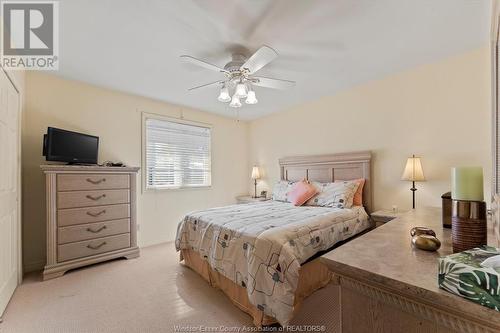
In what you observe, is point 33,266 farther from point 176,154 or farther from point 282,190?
point 282,190

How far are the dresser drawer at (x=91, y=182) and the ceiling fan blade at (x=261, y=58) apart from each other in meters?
2.21

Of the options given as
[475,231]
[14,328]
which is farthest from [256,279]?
[14,328]

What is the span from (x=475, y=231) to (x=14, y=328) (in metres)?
2.93

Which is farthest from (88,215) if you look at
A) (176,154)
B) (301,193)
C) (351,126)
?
(351,126)

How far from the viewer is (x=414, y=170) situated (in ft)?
8.97

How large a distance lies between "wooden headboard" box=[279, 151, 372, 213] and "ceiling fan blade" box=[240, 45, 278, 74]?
6.83 feet

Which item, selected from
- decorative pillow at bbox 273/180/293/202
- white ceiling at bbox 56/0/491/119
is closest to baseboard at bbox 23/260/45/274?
white ceiling at bbox 56/0/491/119

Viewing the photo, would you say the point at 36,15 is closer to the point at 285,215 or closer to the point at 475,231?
the point at 285,215

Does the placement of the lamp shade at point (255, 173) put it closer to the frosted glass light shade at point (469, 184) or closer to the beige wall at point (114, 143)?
the beige wall at point (114, 143)

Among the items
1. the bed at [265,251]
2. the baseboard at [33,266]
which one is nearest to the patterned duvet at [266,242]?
the bed at [265,251]

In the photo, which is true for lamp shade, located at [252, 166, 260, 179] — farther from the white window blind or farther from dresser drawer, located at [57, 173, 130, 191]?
dresser drawer, located at [57, 173, 130, 191]

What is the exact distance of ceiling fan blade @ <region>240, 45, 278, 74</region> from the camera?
6.27 feet

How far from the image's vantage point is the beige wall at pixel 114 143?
2787mm

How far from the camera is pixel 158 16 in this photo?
186cm
